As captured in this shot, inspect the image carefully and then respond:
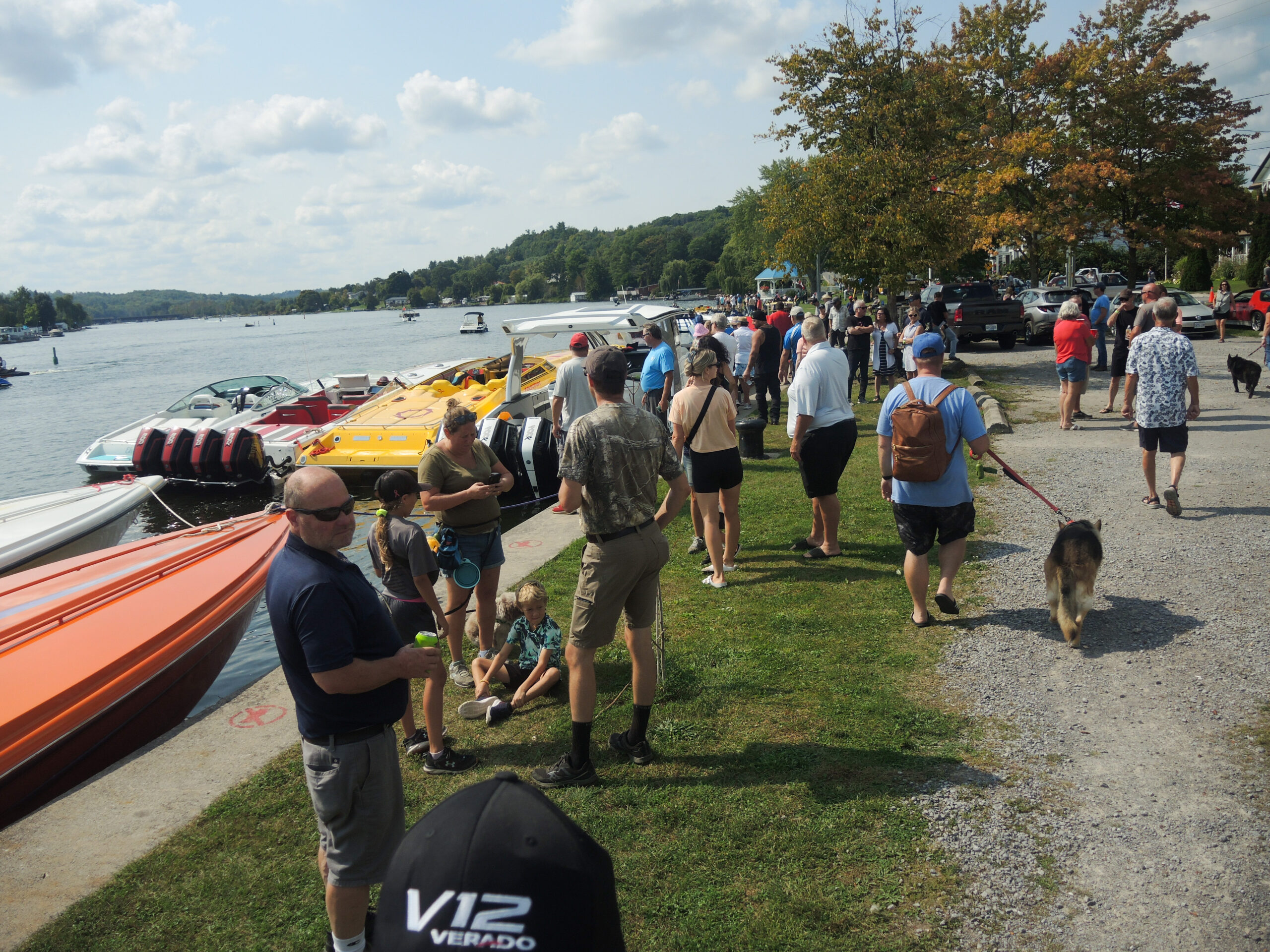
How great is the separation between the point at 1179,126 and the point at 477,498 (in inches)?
1012

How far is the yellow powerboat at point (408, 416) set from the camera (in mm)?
12984

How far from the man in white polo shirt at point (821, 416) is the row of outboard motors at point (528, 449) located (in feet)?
18.9

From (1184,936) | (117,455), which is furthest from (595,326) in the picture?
(117,455)

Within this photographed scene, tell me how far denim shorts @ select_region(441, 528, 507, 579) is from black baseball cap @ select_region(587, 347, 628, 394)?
147cm

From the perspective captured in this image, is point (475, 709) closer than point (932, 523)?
Yes

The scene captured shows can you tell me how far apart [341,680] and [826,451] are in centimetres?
475

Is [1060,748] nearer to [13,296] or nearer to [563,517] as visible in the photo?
[563,517]

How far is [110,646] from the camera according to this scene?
18.7 ft

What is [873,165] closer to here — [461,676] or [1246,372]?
[1246,372]

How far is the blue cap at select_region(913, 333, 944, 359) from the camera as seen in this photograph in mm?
5094

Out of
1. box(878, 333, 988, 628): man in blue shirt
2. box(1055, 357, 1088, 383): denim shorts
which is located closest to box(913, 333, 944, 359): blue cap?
box(878, 333, 988, 628): man in blue shirt

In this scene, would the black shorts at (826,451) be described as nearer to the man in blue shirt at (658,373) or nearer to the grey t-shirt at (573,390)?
the man in blue shirt at (658,373)

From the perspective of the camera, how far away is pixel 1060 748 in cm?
392

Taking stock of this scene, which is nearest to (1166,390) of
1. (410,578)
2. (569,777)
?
(569,777)
